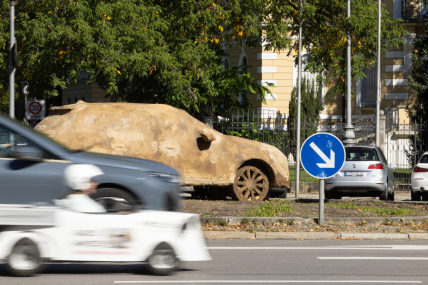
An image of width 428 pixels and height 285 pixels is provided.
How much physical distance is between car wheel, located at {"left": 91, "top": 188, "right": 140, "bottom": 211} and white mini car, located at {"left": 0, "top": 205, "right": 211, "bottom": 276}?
9cm

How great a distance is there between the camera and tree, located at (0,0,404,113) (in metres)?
17.5

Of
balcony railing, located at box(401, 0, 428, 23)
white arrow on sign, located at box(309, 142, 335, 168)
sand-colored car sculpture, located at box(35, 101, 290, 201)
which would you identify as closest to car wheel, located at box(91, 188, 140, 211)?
white arrow on sign, located at box(309, 142, 335, 168)

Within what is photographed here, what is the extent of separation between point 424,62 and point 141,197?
23674 millimetres

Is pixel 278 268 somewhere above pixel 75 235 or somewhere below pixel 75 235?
below

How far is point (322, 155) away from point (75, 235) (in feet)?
19.6

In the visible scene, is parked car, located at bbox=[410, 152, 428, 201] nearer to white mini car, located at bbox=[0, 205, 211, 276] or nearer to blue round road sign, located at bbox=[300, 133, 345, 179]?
blue round road sign, located at bbox=[300, 133, 345, 179]

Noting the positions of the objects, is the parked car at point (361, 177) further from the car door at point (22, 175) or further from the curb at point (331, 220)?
the car door at point (22, 175)

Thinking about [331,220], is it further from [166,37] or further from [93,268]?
[166,37]

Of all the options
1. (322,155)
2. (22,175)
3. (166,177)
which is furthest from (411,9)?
(22,175)

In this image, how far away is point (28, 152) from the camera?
23.4ft

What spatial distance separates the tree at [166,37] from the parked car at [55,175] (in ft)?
32.9

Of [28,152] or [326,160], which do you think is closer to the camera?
[28,152]

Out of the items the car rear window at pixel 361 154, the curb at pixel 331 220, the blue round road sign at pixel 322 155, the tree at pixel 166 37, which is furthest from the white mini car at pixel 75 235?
the car rear window at pixel 361 154

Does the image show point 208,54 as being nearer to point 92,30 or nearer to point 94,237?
point 92,30
